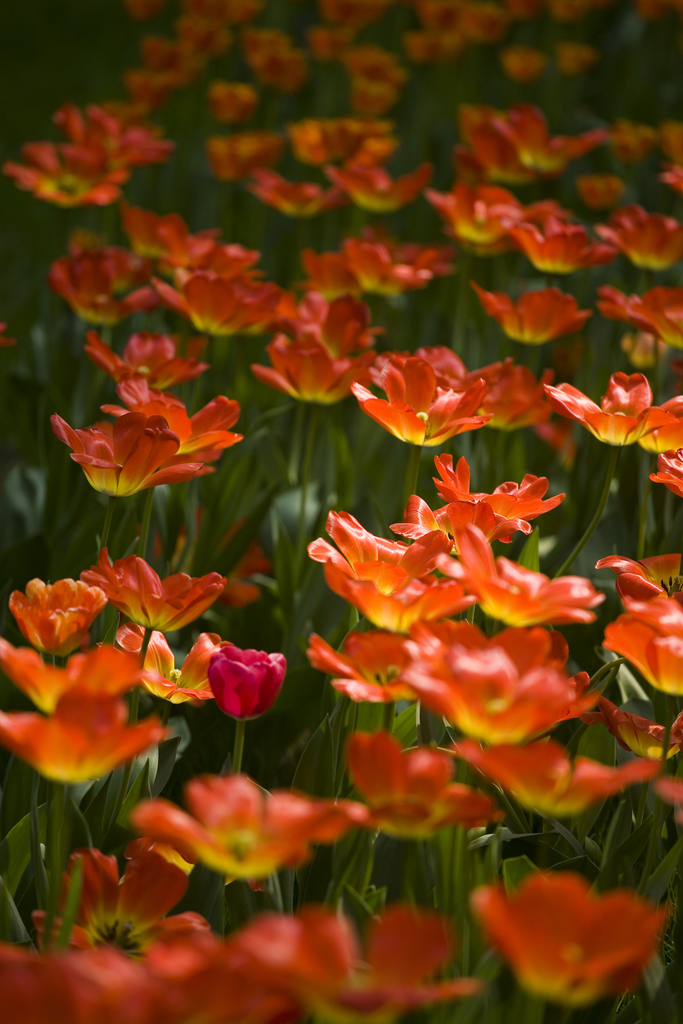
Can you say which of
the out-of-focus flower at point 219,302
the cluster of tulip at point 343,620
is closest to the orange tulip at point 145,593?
the cluster of tulip at point 343,620

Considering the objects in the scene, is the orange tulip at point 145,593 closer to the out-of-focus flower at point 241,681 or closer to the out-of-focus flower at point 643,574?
the out-of-focus flower at point 241,681

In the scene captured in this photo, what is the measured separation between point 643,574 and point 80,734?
0.53m

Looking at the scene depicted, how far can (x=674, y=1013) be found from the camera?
0.67 metres

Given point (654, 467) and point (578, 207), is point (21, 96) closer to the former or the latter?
point (578, 207)

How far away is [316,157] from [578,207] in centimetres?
77

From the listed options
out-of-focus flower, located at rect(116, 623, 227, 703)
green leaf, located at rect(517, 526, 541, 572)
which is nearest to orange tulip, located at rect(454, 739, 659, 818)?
out-of-focus flower, located at rect(116, 623, 227, 703)

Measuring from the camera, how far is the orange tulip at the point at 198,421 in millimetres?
889

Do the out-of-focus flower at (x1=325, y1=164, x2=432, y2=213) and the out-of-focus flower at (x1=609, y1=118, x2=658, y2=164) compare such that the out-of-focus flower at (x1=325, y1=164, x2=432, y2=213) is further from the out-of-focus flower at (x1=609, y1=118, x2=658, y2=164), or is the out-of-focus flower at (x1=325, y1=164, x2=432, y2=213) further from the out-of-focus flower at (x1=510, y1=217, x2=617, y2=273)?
the out-of-focus flower at (x1=609, y1=118, x2=658, y2=164)

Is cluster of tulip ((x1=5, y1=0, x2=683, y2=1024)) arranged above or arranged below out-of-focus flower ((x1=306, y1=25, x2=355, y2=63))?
below

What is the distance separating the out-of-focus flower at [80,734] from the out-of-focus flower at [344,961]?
11 cm

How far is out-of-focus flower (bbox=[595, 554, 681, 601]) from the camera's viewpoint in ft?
2.48

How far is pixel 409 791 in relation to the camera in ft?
1.68

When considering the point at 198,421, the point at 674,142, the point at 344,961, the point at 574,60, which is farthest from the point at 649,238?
the point at 574,60

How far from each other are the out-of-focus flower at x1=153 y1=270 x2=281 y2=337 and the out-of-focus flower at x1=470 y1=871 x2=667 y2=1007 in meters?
0.97
